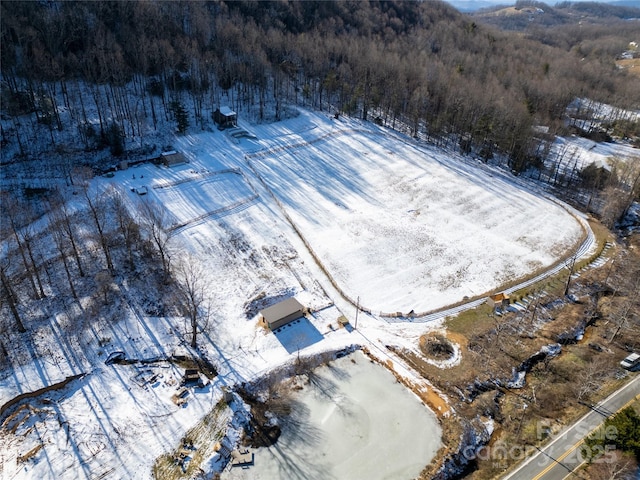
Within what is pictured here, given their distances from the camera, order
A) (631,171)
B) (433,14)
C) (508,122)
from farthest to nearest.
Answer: (433,14) → (508,122) → (631,171)

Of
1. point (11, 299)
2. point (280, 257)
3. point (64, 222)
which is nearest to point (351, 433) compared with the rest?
point (280, 257)

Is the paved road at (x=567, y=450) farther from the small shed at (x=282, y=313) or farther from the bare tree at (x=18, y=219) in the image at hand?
the bare tree at (x=18, y=219)

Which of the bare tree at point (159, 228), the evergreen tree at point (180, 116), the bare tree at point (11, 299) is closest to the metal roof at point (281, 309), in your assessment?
the bare tree at point (159, 228)

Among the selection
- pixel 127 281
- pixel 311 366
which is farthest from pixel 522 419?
pixel 127 281

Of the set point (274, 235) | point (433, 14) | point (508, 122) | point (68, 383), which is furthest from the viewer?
point (433, 14)

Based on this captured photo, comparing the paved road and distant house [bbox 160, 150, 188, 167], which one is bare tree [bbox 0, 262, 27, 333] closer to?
distant house [bbox 160, 150, 188, 167]

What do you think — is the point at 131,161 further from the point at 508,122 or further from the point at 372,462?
the point at 508,122
